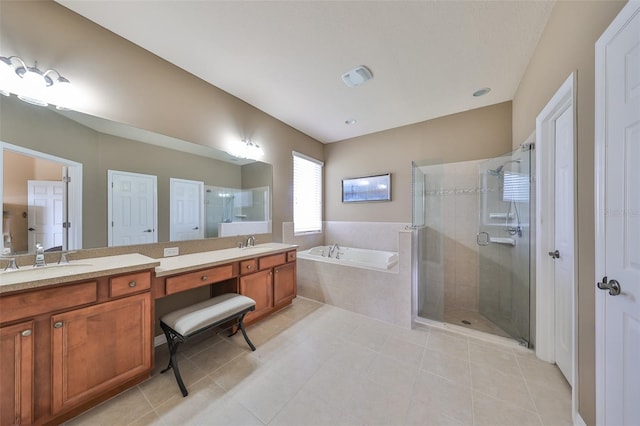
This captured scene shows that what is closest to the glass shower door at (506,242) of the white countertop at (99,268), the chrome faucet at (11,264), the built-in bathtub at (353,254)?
the built-in bathtub at (353,254)

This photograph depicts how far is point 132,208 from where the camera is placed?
1.85 m

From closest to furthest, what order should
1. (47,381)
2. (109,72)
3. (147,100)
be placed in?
1. (47,381)
2. (109,72)
3. (147,100)

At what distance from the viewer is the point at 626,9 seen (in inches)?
33.2

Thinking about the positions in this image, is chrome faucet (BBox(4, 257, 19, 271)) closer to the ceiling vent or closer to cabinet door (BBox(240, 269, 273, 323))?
cabinet door (BBox(240, 269, 273, 323))

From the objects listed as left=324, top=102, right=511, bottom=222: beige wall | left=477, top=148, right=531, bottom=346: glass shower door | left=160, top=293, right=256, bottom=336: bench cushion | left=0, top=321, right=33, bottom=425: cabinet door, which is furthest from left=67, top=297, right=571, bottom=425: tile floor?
left=324, top=102, right=511, bottom=222: beige wall

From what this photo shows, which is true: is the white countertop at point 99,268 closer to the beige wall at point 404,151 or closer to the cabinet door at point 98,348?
the cabinet door at point 98,348

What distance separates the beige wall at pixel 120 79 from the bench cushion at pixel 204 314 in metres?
1.64

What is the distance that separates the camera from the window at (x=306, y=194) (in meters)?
Result: 3.59

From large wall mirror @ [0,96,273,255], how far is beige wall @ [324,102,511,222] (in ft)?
7.11

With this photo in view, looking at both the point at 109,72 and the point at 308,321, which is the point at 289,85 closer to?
the point at 109,72

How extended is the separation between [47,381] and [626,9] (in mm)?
3192

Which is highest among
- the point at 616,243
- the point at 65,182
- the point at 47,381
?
the point at 65,182

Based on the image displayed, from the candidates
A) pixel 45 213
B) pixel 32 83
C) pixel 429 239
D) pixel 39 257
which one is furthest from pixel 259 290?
pixel 32 83

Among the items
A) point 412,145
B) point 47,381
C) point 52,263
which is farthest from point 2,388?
point 412,145
